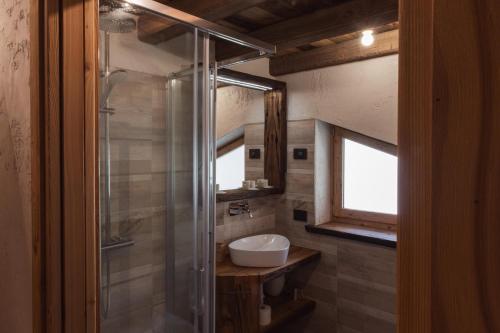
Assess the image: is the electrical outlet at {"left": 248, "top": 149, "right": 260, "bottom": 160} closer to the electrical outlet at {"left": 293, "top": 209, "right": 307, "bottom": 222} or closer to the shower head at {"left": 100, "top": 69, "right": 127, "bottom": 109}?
the electrical outlet at {"left": 293, "top": 209, "right": 307, "bottom": 222}

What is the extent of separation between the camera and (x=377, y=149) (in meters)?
2.69

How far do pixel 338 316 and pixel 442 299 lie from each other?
2.67 meters

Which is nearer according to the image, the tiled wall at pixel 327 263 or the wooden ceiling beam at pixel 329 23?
the wooden ceiling beam at pixel 329 23

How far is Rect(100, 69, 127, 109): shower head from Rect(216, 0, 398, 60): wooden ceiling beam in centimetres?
54

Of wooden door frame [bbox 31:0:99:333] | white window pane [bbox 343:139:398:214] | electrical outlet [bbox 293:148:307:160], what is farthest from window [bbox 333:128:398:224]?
wooden door frame [bbox 31:0:99:333]

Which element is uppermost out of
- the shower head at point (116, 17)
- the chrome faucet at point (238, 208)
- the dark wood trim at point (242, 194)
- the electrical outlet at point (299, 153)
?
the shower head at point (116, 17)

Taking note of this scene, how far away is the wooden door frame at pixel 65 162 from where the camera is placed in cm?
90

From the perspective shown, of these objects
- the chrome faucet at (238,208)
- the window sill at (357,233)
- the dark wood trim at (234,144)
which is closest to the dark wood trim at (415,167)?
the window sill at (357,233)

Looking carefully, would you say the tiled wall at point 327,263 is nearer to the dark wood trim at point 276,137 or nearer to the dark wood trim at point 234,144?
the dark wood trim at point 276,137

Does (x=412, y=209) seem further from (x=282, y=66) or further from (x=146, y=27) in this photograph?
(x=282, y=66)

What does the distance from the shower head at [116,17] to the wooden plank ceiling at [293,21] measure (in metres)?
0.05

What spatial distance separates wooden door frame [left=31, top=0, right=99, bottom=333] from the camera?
35.6 inches

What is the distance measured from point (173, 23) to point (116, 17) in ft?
0.81

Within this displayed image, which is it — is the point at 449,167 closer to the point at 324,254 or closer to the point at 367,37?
the point at 367,37
